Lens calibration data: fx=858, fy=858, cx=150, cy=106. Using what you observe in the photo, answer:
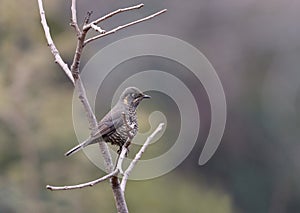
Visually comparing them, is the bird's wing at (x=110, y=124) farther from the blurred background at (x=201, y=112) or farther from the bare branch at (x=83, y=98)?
the blurred background at (x=201, y=112)

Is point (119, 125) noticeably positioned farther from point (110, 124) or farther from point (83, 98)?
point (83, 98)

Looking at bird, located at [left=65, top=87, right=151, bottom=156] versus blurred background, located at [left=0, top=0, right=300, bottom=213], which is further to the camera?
blurred background, located at [left=0, top=0, right=300, bottom=213]

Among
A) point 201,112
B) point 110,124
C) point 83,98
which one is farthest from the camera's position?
point 201,112

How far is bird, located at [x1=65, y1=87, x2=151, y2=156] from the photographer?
5.39 ft

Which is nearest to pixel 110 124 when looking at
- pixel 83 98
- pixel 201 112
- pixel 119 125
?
pixel 119 125

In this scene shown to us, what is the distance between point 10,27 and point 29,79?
15.4 inches

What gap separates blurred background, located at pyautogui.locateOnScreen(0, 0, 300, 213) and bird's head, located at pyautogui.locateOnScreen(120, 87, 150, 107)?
4020 millimetres

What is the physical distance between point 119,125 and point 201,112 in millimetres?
5388

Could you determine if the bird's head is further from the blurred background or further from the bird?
the blurred background

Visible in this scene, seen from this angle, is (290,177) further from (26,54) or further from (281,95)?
(26,54)

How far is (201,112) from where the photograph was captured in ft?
23.1

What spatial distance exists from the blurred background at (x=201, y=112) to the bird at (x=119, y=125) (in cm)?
402

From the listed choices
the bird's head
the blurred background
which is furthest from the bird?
the blurred background

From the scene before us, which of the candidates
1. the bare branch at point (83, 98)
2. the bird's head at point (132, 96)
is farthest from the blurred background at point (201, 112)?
the bare branch at point (83, 98)
